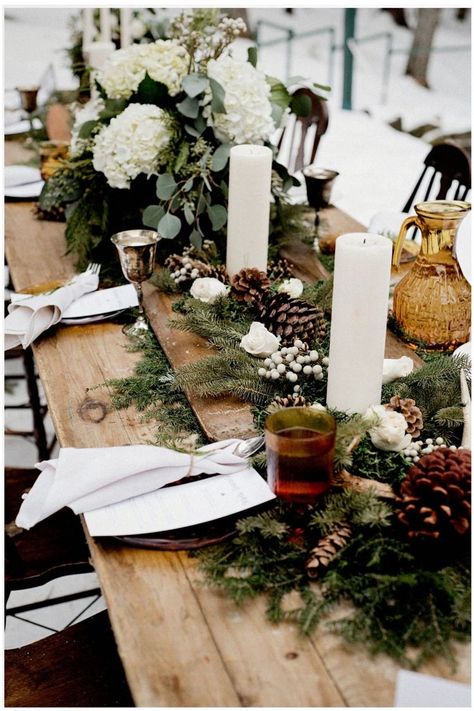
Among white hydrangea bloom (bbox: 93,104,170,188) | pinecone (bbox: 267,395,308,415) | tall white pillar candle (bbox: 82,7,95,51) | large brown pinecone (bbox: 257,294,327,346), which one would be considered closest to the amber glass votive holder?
pinecone (bbox: 267,395,308,415)

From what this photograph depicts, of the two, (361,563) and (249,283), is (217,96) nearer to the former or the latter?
(249,283)

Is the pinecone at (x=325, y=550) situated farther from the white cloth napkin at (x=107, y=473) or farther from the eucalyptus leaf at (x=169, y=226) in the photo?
the eucalyptus leaf at (x=169, y=226)

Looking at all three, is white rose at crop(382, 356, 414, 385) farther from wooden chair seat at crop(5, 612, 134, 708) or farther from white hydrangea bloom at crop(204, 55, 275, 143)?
white hydrangea bloom at crop(204, 55, 275, 143)

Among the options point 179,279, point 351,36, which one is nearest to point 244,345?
point 179,279

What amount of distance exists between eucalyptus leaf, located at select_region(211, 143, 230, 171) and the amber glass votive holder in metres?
0.96

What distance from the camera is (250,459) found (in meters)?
1.07

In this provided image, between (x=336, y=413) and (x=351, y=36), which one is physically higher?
(x=351, y=36)

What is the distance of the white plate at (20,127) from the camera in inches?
125

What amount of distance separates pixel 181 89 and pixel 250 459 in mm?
1088

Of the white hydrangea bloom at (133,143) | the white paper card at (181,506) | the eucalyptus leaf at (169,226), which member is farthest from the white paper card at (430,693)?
the white hydrangea bloom at (133,143)

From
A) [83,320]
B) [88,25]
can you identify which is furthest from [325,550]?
[88,25]

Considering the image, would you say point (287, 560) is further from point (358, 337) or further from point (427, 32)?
point (427, 32)

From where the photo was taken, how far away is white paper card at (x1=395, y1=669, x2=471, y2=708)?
2.42ft

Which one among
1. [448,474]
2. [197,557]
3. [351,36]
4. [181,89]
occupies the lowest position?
[197,557]
